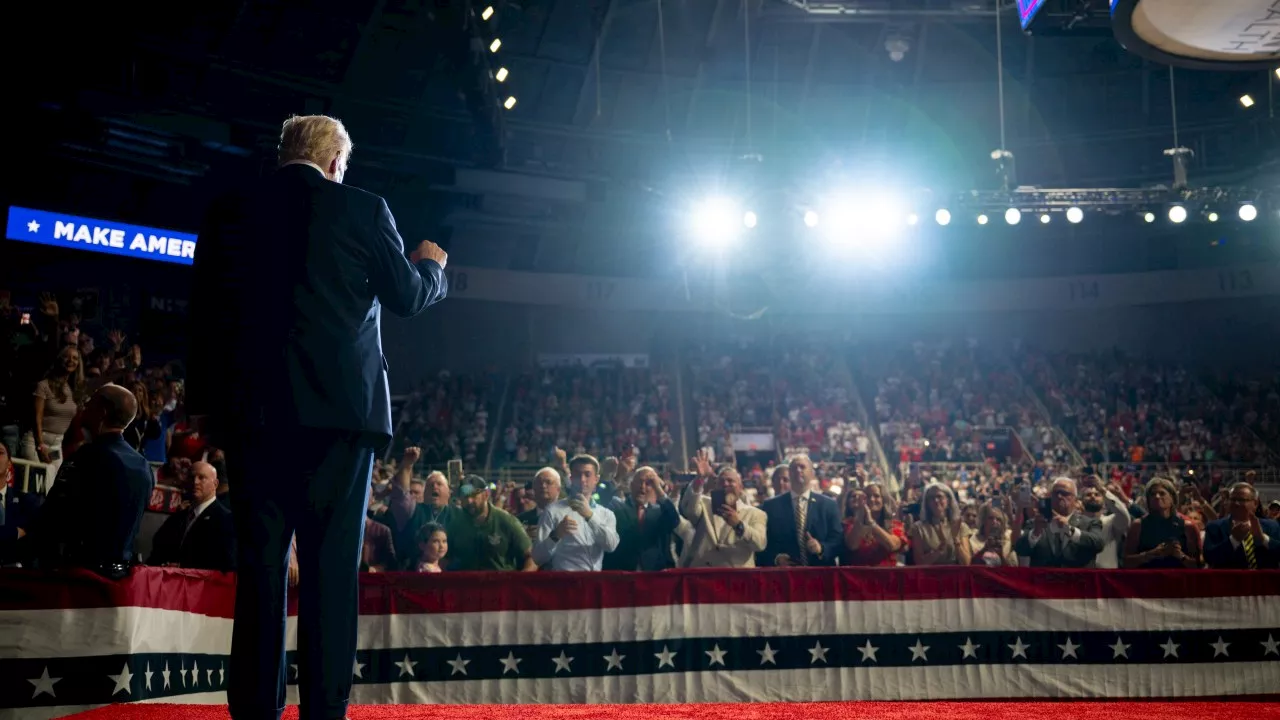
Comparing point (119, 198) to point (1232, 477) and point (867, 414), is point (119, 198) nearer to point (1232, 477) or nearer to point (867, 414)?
point (867, 414)

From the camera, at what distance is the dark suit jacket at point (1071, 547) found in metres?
6.94

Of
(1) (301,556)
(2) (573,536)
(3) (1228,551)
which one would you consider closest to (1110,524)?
(3) (1228,551)

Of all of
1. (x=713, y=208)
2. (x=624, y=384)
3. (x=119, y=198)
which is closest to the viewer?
(x=119, y=198)

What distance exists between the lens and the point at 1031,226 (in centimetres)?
2362

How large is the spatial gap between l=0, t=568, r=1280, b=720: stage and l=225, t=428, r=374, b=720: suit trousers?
315cm

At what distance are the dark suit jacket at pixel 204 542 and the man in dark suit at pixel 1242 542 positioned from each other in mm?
6078

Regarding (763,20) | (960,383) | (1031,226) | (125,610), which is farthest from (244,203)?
(1031,226)

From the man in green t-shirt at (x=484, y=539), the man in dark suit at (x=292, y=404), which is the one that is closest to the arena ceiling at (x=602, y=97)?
the man in green t-shirt at (x=484, y=539)

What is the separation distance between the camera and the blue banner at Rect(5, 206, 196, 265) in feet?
43.2

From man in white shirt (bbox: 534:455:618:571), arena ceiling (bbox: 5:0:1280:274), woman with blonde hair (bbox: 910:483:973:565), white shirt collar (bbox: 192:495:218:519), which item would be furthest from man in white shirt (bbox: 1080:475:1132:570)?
white shirt collar (bbox: 192:495:218:519)

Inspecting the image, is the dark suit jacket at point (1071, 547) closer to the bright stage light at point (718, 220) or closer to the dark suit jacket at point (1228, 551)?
the dark suit jacket at point (1228, 551)

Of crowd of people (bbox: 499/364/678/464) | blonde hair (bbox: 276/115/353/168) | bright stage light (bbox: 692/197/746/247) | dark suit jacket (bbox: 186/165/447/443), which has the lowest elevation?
dark suit jacket (bbox: 186/165/447/443)

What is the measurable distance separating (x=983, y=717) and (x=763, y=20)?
15831 mm

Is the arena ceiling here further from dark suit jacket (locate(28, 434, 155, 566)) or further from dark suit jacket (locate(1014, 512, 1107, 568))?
dark suit jacket (locate(28, 434, 155, 566))
